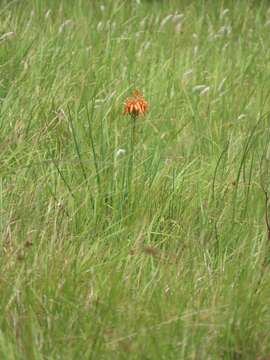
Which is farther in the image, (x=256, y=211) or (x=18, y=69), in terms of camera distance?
(x=18, y=69)

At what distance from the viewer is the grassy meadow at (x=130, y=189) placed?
245cm

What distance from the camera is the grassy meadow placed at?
8.02 feet

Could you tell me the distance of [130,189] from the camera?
10.3 feet

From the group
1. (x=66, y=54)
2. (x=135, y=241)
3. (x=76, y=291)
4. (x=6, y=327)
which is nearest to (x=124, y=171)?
A: (x=135, y=241)

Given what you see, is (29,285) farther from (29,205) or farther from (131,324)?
(29,205)

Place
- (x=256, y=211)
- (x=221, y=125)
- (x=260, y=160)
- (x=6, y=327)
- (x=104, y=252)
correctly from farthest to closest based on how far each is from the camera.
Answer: (x=221, y=125), (x=260, y=160), (x=256, y=211), (x=104, y=252), (x=6, y=327)

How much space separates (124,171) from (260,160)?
0.54m

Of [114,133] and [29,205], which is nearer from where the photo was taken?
[29,205]

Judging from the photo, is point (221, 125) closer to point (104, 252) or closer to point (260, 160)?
point (260, 160)

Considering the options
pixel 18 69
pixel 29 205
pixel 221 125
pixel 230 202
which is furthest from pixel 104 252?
pixel 18 69

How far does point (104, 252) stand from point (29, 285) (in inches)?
15.3

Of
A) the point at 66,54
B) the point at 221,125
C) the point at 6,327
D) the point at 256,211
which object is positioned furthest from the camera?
the point at 66,54

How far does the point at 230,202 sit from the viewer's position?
3.16m

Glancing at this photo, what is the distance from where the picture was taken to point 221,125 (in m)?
3.83
